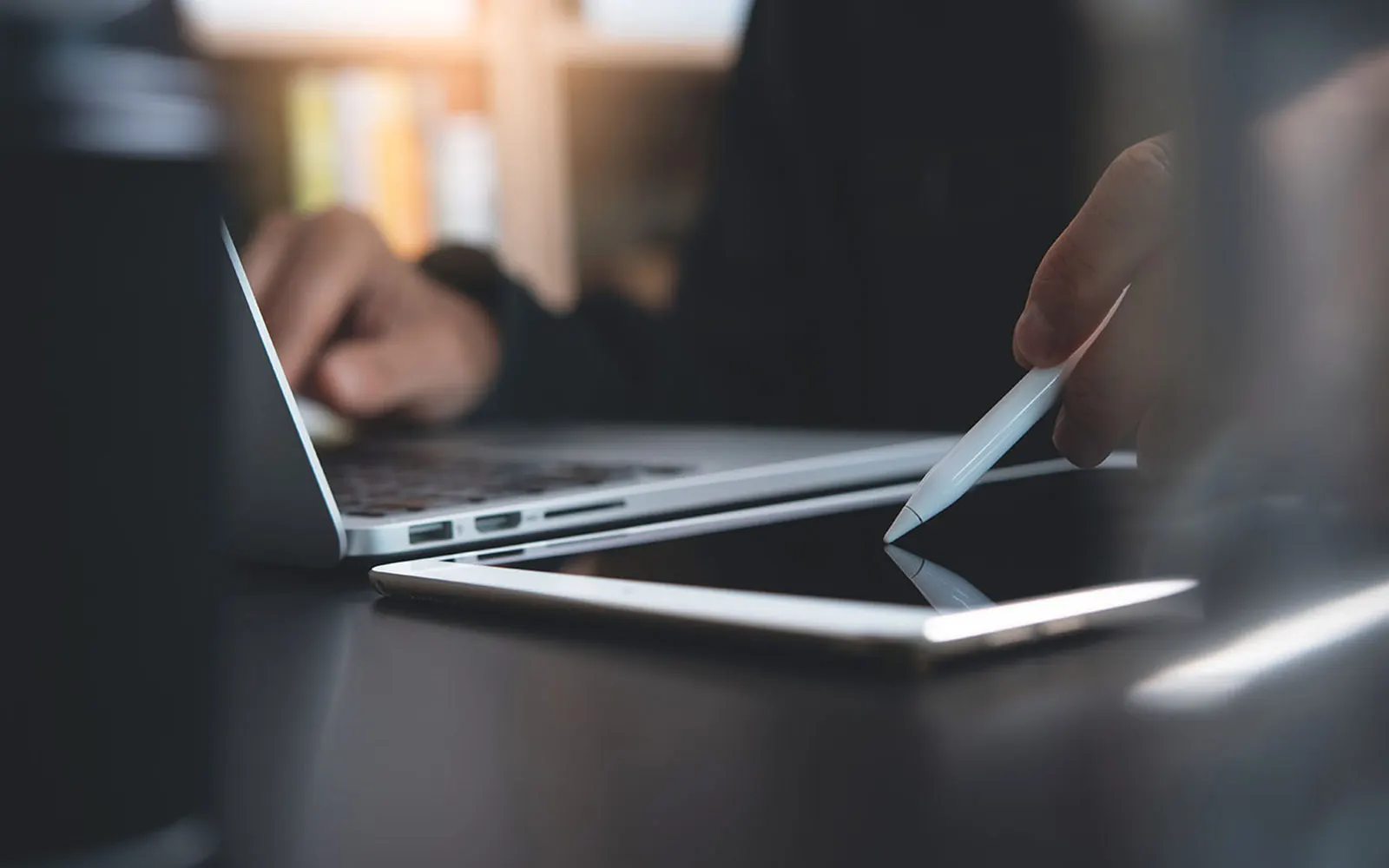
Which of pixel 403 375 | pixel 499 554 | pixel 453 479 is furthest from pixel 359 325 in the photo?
pixel 499 554

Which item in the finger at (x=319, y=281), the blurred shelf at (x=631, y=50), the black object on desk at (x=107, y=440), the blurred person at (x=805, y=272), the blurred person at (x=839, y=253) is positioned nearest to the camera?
the black object on desk at (x=107, y=440)

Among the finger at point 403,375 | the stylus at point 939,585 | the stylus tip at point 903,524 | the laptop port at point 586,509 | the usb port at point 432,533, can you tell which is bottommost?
the stylus at point 939,585

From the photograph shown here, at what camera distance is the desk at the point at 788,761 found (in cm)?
15

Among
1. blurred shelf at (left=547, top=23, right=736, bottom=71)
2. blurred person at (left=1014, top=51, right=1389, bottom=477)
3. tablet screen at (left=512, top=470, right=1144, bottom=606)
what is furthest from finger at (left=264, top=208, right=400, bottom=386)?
blurred shelf at (left=547, top=23, right=736, bottom=71)

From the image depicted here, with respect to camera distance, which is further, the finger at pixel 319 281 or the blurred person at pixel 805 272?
the blurred person at pixel 805 272

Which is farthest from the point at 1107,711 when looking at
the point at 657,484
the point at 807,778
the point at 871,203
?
the point at 871,203

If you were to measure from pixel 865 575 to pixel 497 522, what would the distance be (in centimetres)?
14

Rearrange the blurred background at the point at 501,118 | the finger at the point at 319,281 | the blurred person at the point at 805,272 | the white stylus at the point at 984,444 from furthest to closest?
the blurred background at the point at 501,118, the blurred person at the point at 805,272, the finger at the point at 319,281, the white stylus at the point at 984,444

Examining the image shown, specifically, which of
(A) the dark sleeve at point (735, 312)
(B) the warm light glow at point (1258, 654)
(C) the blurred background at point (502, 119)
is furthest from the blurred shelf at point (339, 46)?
(B) the warm light glow at point (1258, 654)

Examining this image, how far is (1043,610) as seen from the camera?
0.24 m

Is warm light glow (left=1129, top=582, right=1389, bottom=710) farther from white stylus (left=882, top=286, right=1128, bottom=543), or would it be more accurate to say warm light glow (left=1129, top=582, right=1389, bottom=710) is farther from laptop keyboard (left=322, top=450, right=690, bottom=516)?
laptop keyboard (left=322, top=450, right=690, bottom=516)

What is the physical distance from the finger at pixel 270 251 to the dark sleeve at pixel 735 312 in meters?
0.32

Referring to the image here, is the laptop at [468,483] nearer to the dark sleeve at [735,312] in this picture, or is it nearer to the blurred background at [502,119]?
the dark sleeve at [735,312]

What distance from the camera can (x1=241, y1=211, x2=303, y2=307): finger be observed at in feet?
2.26
